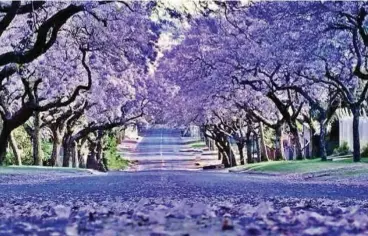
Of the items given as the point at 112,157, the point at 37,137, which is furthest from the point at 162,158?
the point at 37,137

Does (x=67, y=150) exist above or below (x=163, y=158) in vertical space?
below

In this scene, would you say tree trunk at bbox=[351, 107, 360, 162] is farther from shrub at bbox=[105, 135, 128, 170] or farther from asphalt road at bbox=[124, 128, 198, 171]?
shrub at bbox=[105, 135, 128, 170]

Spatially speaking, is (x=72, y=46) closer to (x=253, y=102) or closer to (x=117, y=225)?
(x=253, y=102)

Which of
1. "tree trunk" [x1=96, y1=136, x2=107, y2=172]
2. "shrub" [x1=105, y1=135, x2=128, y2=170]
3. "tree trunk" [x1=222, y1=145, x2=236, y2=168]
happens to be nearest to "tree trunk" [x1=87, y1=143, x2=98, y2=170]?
"tree trunk" [x1=96, y1=136, x2=107, y2=172]

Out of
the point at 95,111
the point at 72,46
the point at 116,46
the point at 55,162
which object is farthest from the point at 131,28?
the point at 55,162

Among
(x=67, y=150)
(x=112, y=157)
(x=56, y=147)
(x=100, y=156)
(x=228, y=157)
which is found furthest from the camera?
(x=112, y=157)

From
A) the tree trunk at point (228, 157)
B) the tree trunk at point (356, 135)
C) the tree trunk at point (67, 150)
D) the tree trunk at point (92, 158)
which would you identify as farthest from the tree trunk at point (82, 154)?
the tree trunk at point (356, 135)

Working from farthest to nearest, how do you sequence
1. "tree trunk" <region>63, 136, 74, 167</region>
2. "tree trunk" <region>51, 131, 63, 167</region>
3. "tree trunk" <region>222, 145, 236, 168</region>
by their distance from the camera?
1. "tree trunk" <region>222, 145, 236, 168</region>
2. "tree trunk" <region>63, 136, 74, 167</region>
3. "tree trunk" <region>51, 131, 63, 167</region>

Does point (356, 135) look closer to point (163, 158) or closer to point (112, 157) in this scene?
point (112, 157)

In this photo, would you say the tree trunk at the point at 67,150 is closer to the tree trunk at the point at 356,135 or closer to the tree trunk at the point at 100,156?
the tree trunk at the point at 100,156

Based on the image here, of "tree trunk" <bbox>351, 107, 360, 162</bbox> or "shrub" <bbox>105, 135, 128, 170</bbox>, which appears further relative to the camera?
"shrub" <bbox>105, 135, 128, 170</bbox>

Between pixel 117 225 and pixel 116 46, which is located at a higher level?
pixel 116 46

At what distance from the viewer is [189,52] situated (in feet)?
149

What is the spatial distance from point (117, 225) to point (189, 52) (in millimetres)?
41300
